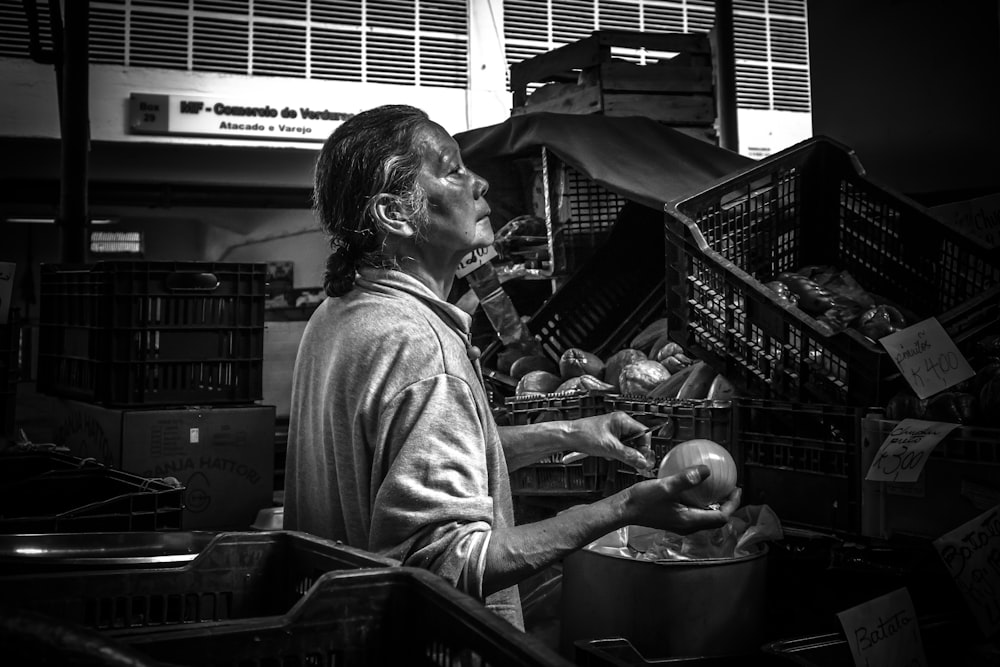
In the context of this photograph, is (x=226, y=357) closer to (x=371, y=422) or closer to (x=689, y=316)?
(x=689, y=316)

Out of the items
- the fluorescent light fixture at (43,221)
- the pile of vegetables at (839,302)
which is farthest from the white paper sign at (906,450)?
the fluorescent light fixture at (43,221)

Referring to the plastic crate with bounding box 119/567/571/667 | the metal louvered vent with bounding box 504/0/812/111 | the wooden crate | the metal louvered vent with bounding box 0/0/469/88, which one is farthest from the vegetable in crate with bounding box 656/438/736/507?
the metal louvered vent with bounding box 504/0/812/111

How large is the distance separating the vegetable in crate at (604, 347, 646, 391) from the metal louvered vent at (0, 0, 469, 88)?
5.66 m

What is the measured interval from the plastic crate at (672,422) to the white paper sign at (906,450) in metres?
0.50

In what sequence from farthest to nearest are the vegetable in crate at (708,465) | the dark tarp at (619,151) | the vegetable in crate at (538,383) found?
1. the dark tarp at (619,151)
2. the vegetable in crate at (538,383)
3. the vegetable in crate at (708,465)

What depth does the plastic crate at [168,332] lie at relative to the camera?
3434mm

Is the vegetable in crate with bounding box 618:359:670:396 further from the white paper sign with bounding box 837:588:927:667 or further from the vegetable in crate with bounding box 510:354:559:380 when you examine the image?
the white paper sign with bounding box 837:588:927:667

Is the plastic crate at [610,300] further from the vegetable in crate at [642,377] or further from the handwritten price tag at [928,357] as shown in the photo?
the handwritten price tag at [928,357]

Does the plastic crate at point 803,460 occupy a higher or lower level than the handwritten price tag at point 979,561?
higher

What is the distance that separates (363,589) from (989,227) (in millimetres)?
2734

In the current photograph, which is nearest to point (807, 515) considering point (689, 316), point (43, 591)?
point (689, 316)

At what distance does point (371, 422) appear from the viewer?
1555 mm

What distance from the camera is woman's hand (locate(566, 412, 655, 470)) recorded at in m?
2.02

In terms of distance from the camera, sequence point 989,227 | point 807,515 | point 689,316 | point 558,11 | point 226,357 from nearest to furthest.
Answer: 1. point 807,515
2. point 689,316
3. point 989,227
4. point 226,357
5. point 558,11
